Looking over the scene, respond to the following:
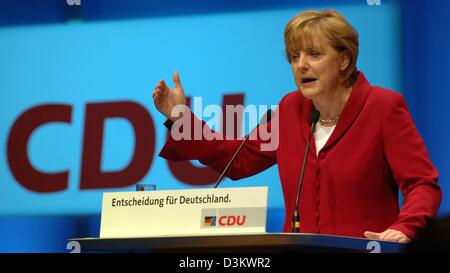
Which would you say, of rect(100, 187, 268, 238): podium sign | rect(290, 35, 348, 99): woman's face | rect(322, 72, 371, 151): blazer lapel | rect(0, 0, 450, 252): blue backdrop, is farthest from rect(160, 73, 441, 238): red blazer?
rect(0, 0, 450, 252): blue backdrop

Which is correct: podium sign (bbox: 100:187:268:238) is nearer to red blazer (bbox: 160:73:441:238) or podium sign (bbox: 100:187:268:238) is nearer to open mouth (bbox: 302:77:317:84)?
red blazer (bbox: 160:73:441:238)

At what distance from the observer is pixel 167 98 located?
2867 mm

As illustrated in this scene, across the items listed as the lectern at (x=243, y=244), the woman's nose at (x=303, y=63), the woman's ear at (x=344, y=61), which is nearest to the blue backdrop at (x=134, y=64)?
the woman's ear at (x=344, y=61)

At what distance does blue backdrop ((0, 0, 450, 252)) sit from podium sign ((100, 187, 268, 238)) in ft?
5.82

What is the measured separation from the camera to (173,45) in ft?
14.0

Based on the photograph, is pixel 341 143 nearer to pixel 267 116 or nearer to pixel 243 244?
pixel 267 116

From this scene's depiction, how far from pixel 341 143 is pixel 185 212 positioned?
2.52 ft

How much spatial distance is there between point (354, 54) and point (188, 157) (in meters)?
0.73

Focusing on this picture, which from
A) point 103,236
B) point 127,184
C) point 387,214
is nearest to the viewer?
point 103,236

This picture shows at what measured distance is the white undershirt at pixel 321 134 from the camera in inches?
110

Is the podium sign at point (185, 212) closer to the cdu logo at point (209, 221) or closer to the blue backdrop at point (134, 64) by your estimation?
the cdu logo at point (209, 221)
